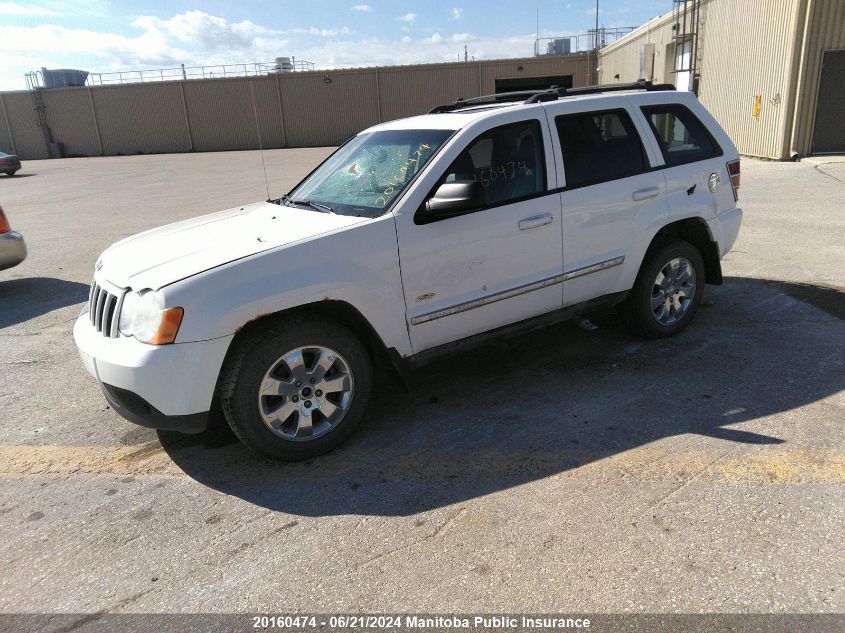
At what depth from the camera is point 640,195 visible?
15.2 feet

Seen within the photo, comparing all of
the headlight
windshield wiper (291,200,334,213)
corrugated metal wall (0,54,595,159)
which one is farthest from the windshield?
corrugated metal wall (0,54,595,159)


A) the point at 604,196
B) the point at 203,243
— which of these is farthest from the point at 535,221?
the point at 203,243

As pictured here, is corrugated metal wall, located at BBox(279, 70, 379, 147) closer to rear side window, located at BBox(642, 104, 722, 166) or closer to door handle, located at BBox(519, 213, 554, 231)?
rear side window, located at BBox(642, 104, 722, 166)

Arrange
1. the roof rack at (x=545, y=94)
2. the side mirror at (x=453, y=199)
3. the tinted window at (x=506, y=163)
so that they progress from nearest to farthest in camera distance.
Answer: the side mirror at (x=453, y=199)
the tinted window at (x=506, y=163)
the roof rack at (x=545, y=94)

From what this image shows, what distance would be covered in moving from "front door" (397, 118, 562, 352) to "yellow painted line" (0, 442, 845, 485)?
0.78 m

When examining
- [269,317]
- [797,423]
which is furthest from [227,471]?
[797,423]

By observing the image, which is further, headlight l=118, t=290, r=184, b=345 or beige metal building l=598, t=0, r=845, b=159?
beige metal building l=598, t=0, r=845, b=159

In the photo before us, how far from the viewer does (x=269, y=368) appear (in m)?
3.41

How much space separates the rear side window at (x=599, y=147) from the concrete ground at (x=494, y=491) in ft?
4.44

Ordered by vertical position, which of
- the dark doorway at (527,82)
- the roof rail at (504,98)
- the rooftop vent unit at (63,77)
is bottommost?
the roof rail at (504,98)

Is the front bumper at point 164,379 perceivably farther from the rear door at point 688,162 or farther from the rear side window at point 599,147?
the rear door at point 688,162

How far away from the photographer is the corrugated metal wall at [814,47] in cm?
1555

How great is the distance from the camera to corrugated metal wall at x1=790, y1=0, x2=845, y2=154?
1555cm

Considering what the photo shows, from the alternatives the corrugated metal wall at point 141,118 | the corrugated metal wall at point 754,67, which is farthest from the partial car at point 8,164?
the corrugated metal wall at point 754,67
